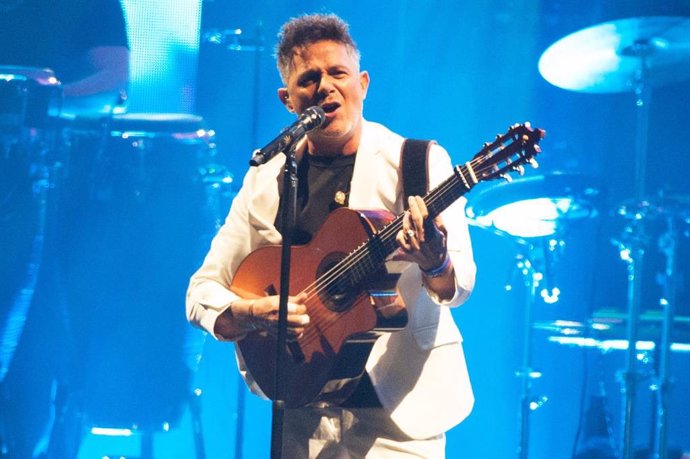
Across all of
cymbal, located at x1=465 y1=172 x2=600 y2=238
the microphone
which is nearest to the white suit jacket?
the microphone

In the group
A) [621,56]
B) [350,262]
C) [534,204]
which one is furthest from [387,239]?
[621,56]

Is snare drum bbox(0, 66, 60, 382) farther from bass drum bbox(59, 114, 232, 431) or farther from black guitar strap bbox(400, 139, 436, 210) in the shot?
black guitar strap bbox(400, 139, 436, 210)

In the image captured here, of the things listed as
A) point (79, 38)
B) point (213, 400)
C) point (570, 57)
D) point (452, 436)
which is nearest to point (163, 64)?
point (79, 38)

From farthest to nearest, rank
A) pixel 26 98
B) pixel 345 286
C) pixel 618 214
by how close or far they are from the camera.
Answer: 1. pixel 26 98
2. pixel 618 214
3. pixel 345 286

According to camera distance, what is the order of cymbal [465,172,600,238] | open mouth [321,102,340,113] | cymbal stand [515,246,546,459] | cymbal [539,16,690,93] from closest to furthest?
1. open mouth [321,102,340,113]
2. cymbal [465,172,600,238]
3. cymbal [539,16,690,93]
4. cymbal stand [515,246,546,459]

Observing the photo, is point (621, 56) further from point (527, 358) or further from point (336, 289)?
point (336, 289)

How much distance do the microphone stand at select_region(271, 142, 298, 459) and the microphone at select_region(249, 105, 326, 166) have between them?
0.03m

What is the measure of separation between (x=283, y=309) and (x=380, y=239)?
1.14 feet

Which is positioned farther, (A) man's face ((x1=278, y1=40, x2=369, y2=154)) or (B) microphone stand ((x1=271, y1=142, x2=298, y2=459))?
(A) man's face ((x1=278, y1=40, x2=369, y2=154))

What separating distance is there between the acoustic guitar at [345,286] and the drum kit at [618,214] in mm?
1766

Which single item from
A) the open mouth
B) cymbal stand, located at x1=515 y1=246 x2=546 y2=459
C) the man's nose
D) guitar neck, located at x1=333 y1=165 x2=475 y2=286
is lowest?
cymbal stand, located at x1=515 y1=246 x2=546 y2=459

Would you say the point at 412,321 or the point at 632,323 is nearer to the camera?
the point at 412,321

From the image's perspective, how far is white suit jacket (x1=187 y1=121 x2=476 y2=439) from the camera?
247 centimetres

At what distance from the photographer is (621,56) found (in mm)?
4406
